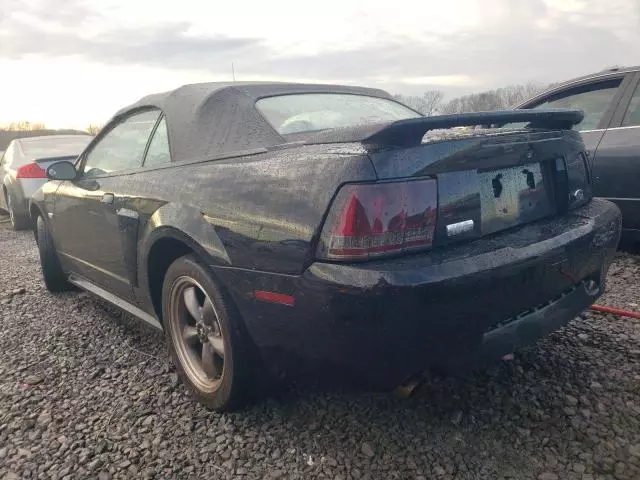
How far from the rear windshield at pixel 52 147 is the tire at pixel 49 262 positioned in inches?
152

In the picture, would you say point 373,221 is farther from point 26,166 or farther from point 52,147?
point 52,147

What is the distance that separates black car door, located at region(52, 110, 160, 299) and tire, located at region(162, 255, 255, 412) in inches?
17.0

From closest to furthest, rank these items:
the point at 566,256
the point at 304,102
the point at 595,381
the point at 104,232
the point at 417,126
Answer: the point at 417,126 < the point at 566,256 < the point at 595,381 < the point at 304,102 < the point at 104,232

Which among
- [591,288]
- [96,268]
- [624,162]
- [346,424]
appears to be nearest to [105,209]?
[96,268]

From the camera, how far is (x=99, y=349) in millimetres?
3104

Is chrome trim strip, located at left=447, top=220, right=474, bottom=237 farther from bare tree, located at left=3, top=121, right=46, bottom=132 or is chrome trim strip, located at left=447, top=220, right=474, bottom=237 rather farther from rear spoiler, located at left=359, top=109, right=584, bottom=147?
bare tree, located at left=3, top=121, right=46, bottom=132

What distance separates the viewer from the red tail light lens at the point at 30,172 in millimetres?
Result: 7305

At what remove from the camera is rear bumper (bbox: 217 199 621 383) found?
1.66m

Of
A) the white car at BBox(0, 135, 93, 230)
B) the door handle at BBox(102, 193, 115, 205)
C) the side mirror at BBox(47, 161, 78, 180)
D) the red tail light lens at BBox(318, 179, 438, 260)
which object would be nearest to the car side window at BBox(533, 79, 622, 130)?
the red tail light lens at BBox(318, 179, 438, 260)

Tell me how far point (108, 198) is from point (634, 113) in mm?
3896

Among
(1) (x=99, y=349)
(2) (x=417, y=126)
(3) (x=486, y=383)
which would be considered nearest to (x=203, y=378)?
(1) (x=99, y=349)

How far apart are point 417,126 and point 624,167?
3.10m

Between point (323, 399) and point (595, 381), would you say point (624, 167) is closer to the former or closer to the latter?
point (595, 381)

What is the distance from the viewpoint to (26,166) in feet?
24.2
